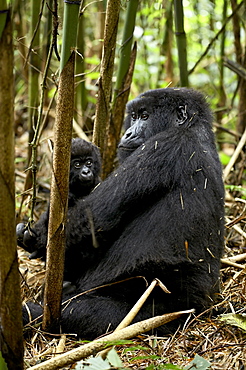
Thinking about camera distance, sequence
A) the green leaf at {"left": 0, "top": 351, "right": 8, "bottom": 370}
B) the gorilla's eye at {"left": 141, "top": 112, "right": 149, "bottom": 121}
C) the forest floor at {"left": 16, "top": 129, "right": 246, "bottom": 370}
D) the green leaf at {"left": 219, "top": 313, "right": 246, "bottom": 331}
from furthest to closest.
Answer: the gorilla's eye at {"left": 141, "top": 112, "right": 149, "bottom": 121} < the green leaf at {"left": 219, "top": 313, "right": 246, "bottom": 331} < the forest floor at {"left": 16, "top": 129, "right": 246, "bottom": 370} < the green leaf at {"left": 0, "top": 351, "right": 8, "bottom": 370}

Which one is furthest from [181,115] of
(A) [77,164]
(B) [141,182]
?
(A) [77,164]

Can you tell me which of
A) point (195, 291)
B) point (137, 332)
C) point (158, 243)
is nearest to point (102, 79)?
point (158, 243)

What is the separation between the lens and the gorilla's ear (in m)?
3.41

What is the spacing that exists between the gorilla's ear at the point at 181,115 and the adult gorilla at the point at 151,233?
149 mm

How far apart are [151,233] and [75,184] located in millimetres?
796

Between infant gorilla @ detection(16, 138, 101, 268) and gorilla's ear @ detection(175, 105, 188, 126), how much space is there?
0.68 m

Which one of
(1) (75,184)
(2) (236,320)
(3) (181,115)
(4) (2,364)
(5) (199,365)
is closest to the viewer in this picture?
(4) (2,364)

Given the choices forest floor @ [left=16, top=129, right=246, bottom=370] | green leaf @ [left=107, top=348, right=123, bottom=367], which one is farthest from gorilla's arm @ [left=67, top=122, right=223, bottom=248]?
green leaf @ [left=107, top=348, right=123, bottom=367]

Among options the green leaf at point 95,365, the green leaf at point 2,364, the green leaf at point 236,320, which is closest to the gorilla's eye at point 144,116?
the green leaf at point 236,320

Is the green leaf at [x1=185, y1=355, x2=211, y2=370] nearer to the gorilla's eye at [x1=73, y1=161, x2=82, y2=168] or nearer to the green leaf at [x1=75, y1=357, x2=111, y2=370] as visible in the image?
the green leaf at [x1=75, y1=357, x2=111, y2=370]

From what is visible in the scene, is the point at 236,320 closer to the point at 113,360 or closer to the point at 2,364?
the point at 113,360

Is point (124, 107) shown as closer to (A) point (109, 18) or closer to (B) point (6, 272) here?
(A) point (109, 18)

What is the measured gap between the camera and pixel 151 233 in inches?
120

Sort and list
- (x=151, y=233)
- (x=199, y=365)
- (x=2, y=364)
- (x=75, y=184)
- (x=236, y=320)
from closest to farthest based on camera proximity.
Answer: (x=2, y=364) → (x=199, y=365) → (x=236, y=320) → (x=151, y=233) → (x=75, y=184)
